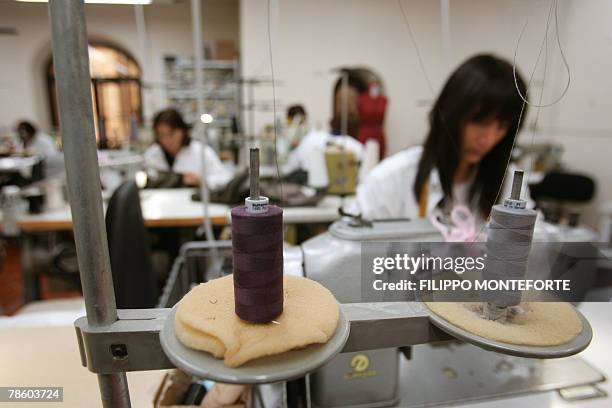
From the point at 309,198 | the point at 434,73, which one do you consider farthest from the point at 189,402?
the point at 309,198

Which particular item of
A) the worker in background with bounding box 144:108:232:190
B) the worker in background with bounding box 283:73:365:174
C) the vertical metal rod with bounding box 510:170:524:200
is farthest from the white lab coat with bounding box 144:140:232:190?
the vertical metal rod with bounding box 510:170:524:200

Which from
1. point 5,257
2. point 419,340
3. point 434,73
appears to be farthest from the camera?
point 5,257

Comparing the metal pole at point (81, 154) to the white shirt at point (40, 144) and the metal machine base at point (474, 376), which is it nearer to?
the metal machine base at point (474, 376)

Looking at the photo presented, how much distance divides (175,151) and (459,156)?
2393 millimetres

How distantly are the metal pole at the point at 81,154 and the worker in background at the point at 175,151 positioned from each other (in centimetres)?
235

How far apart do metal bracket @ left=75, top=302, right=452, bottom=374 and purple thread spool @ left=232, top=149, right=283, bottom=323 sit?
100 millimetres

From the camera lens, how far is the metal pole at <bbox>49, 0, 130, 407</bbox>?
0.98 ft

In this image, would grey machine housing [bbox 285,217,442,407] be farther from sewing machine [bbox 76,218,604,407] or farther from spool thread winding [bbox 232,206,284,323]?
spool thread winding [bbox 232,206,284,323]

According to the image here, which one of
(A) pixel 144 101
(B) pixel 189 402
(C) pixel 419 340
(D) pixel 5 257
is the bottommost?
(D) pixel 5 257

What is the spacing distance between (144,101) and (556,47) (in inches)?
252

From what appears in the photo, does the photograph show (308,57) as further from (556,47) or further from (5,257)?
(556,47)

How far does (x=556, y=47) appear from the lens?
1.38ft

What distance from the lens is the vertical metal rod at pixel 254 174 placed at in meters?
0.32

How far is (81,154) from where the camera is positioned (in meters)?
0.32
